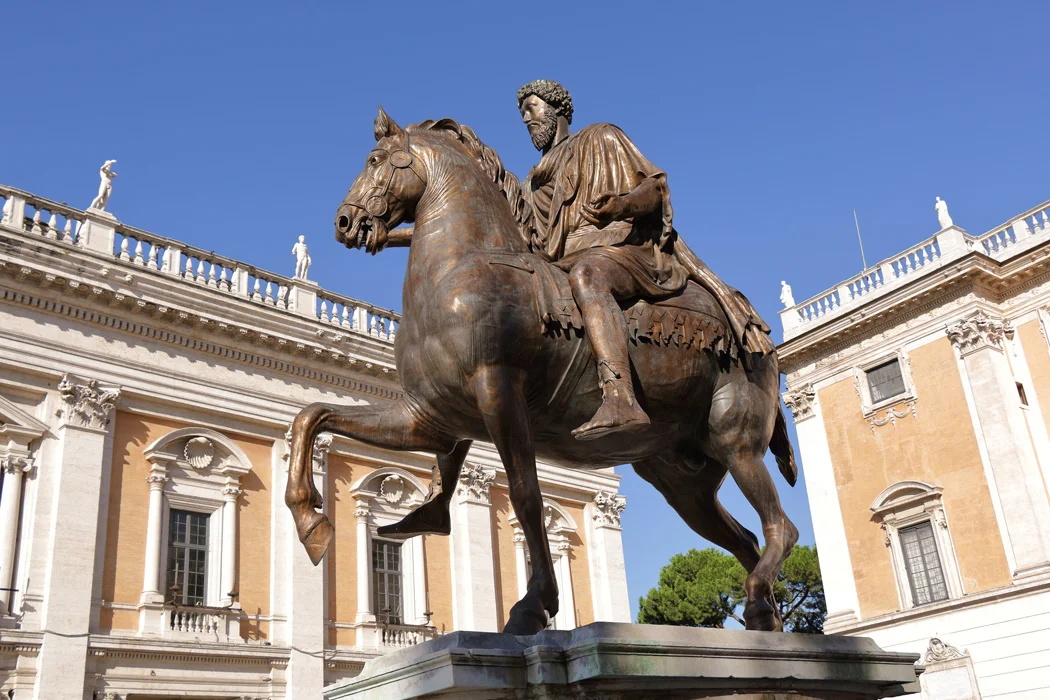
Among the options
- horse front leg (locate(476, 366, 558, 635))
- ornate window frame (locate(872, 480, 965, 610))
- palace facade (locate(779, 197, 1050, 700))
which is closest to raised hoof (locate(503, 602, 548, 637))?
horse front leg (locate(476, 366, 558, 635))

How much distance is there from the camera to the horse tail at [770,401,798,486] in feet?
15.3

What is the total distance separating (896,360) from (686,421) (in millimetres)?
22232

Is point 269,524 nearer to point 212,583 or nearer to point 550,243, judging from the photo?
point 212,583

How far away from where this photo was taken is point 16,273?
1612cm

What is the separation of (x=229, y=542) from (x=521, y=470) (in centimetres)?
1525

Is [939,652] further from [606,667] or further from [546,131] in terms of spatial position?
[606,667]

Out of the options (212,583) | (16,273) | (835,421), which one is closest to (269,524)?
(212,583)

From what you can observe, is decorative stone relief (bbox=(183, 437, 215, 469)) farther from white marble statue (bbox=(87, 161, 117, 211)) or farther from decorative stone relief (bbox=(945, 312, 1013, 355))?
decorative stone relief (bbox=(945, 312, 1013, 355))

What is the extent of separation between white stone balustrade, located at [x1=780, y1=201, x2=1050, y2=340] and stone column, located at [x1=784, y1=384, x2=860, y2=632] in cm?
203

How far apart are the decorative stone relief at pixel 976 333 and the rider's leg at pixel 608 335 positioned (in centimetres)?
2123

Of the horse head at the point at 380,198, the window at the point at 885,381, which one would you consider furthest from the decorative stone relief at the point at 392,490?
the horse head at the point at 380,198

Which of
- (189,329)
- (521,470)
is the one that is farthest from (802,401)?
(521,470)

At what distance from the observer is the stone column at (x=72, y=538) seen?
49.1ft

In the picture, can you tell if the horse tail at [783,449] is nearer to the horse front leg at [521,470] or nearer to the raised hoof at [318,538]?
the horse front leg at [521,470]
